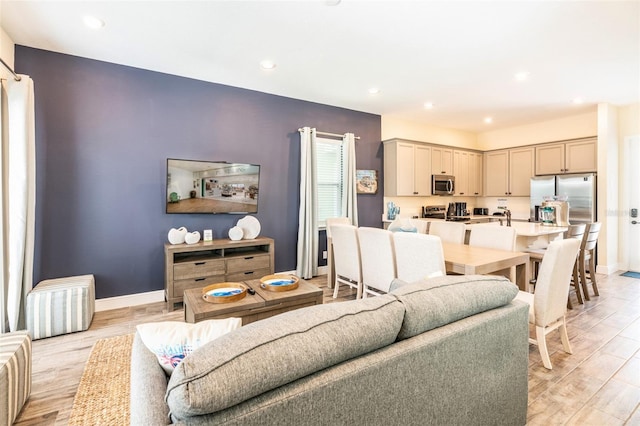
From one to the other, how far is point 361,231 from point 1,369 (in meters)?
2.72

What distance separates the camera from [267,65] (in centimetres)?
348

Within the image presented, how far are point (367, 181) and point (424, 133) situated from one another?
1854mm

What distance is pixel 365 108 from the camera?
5.17 m

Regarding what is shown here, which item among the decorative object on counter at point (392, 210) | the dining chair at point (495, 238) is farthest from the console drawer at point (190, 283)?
the decorative object on counter at point (392, 210)

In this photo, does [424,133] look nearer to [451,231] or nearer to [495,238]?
[451,231]

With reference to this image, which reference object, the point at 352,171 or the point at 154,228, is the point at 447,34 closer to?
the point at 352,171

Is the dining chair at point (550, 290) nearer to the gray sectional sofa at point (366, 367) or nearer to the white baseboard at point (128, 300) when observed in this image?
the gray sectional sofa at point (366, 367)

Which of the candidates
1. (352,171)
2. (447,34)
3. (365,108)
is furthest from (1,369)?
(365,108)

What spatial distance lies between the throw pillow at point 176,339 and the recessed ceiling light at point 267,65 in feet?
10.2

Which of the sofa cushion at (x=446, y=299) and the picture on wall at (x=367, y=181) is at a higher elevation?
the picture on wall at (x=367, y=181)

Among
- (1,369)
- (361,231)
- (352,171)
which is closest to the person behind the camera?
(1,369)

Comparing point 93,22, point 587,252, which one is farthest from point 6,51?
point 587,252

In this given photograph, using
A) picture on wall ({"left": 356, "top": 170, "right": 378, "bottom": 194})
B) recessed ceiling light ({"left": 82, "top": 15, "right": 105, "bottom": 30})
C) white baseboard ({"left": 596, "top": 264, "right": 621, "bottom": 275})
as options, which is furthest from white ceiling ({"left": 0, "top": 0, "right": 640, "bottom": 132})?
white baseboard ({"left": 596, "top": 264, "right": 621, "bottom": 275})

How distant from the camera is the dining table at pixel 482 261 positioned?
2.36m
